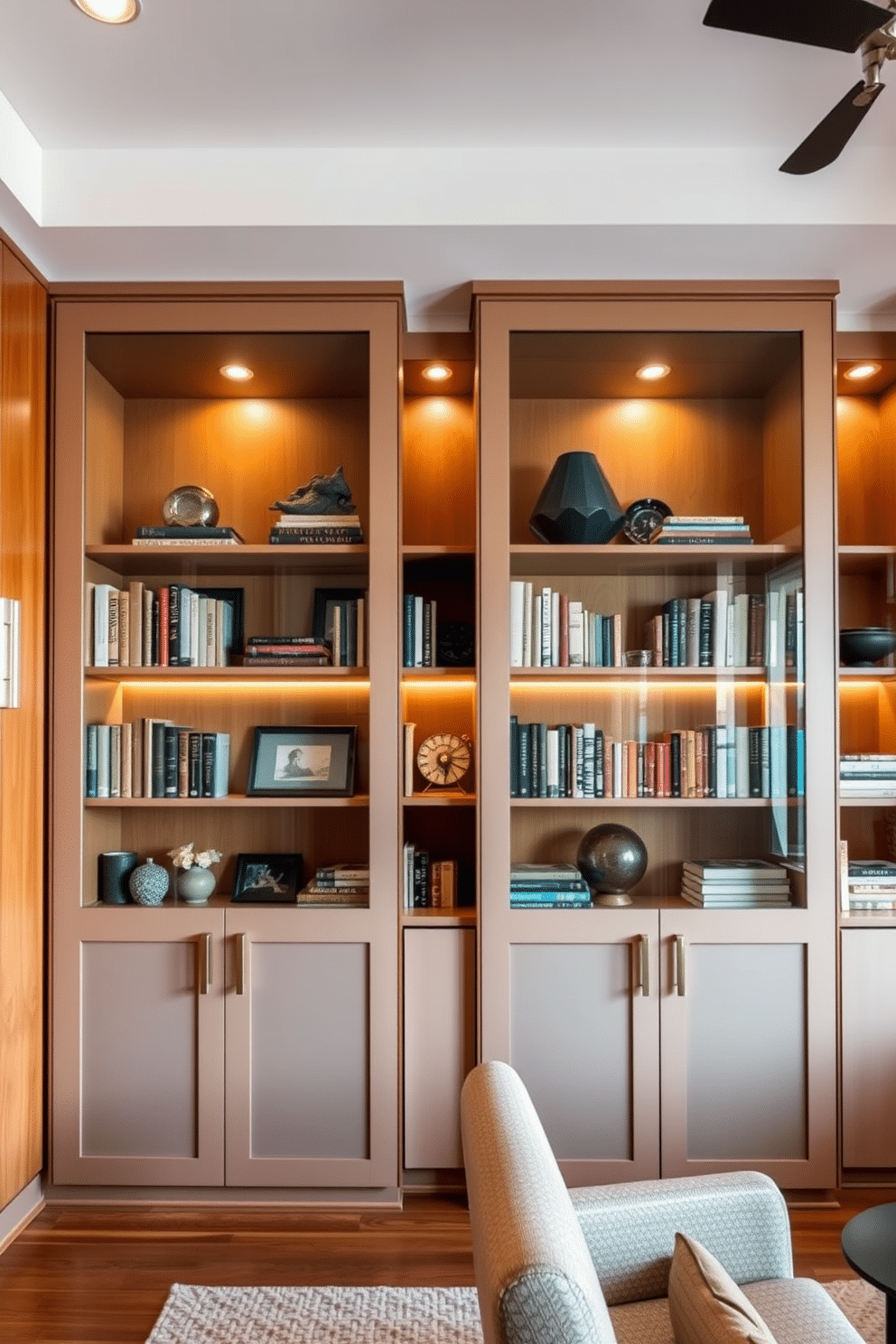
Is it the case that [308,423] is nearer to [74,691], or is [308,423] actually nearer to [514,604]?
[514,604]

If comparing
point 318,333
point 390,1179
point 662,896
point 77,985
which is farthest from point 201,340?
point 390,1179

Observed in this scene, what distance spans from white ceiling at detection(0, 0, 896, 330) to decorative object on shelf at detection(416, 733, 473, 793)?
4.64 feet

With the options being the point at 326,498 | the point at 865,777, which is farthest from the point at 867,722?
the point at 326,498

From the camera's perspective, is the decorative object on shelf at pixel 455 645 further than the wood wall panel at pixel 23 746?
Yes

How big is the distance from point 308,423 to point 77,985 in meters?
1.90

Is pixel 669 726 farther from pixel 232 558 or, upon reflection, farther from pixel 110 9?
pixel 110 9

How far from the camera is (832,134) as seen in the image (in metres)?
2.01

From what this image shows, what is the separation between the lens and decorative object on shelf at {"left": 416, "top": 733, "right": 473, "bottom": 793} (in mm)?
3275

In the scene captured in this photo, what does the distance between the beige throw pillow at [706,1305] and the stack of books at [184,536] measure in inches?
95.1

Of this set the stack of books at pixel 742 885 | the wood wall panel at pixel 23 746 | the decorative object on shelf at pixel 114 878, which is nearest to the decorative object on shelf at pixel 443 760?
the stack of books at pixel 742 885

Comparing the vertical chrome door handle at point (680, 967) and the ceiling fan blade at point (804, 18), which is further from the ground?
the ceiling fan blade at point (804, 18)

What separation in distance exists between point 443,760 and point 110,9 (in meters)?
2.13

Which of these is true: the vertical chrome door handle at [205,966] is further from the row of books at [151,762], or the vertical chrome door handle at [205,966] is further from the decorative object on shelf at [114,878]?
the row of books at [151,762]

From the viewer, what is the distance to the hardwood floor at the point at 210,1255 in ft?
8.39
